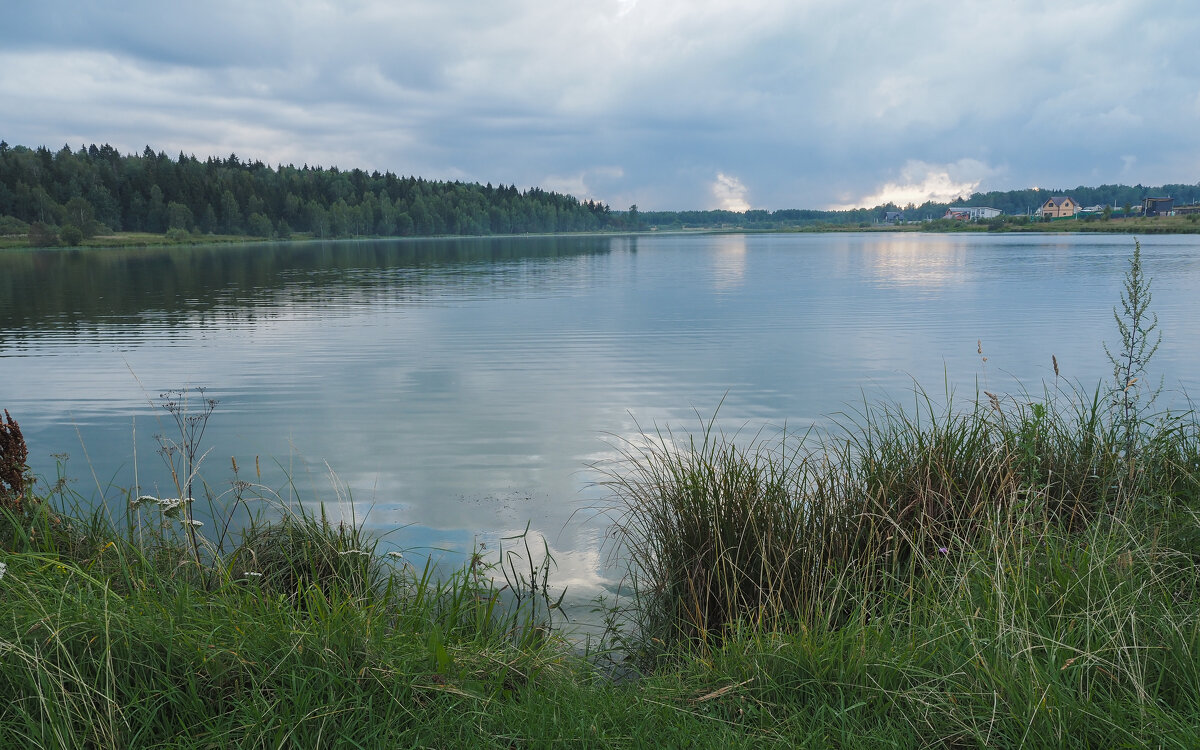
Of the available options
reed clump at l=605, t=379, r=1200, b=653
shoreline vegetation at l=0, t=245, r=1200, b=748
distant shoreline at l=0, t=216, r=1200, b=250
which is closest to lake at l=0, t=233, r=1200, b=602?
reed clump at l=605, t=379, r=1200, b=653

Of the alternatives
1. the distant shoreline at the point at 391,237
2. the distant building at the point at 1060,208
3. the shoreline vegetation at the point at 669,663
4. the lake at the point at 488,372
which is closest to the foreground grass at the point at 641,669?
the shoreline vegetation at the point at 669,663

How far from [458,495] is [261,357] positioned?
10.9 metres

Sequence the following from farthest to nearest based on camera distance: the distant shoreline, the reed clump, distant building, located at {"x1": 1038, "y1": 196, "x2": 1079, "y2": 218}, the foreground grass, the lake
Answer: distant building, located at {"x1": 1038, "y1": 196, "x2": 1079, "y2": 218} < the distant shoreline < the lake < the reed clump < the foreground grass

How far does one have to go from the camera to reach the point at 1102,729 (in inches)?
119

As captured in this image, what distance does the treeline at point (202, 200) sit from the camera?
12119cm

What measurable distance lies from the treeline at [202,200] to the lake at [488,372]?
10045 centimetres

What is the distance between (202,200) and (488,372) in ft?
469

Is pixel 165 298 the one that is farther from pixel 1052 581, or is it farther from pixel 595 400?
pixel 1052 581

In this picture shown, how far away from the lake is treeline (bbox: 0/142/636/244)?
10045cm

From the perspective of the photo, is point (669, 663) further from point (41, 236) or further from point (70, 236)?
point (41, 236)

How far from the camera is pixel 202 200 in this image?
138625 mm

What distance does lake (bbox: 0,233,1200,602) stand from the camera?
8.69 m

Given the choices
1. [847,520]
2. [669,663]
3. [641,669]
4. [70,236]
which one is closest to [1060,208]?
[70,236]

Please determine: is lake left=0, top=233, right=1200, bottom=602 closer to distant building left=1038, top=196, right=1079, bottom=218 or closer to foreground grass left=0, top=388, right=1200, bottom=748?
foreground grass left=0, top=388, right=1200, bottom=748
